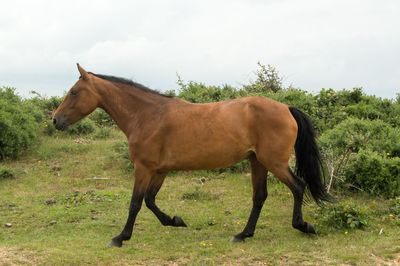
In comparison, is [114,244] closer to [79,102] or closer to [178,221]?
[178,221]

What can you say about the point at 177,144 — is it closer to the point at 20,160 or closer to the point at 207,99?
the point at 20,160

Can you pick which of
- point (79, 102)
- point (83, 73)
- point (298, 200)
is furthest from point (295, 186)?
point (83, 73)

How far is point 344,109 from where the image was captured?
1341 centimetres

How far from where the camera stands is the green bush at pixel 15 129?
38.2ft

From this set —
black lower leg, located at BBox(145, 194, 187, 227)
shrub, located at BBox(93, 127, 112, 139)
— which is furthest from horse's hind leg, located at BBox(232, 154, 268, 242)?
shrub, located at BBox(93, 127, 112, 139)

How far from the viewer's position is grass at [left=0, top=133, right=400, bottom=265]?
6.23 m

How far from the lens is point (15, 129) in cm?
1174

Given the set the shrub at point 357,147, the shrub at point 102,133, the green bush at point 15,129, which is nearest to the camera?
the shrub at point 357,147

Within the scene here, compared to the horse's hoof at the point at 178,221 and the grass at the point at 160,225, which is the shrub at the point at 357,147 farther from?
the horse's hoof at the point at 178,221

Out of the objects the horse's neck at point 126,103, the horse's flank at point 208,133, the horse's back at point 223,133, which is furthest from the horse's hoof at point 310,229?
the horse's neck at point 126,103

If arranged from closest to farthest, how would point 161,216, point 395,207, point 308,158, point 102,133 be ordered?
point 308,158
point 161,216
point 395,207
point 102,133

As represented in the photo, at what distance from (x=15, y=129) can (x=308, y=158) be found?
713 cm

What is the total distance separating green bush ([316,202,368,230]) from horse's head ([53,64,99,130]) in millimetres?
3487

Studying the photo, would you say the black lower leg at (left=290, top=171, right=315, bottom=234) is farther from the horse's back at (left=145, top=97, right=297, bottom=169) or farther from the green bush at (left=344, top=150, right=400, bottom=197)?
the green bush at (left=344, top=150, right=400, bottom=197)
